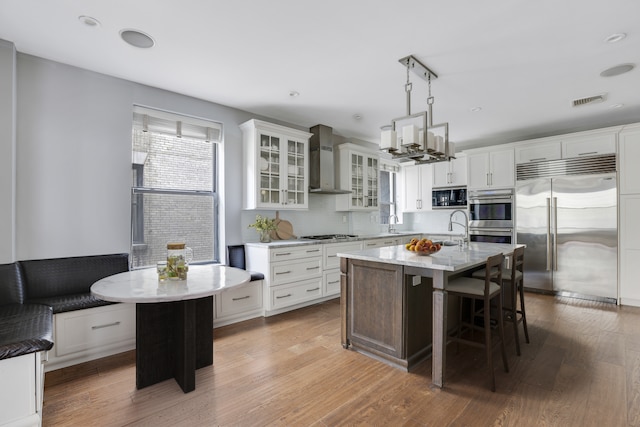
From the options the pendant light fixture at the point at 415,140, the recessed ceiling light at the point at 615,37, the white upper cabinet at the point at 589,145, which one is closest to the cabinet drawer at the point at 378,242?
the pendant light fixture at the point at 415,140

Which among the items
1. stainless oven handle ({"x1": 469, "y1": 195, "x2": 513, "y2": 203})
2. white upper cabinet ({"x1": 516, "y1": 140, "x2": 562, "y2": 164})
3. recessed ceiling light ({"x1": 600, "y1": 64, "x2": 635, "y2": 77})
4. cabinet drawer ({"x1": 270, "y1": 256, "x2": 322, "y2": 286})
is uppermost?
recessed ceiling light ({"x1": 600, "y1": 64, "x2": 635, "y2": 77})

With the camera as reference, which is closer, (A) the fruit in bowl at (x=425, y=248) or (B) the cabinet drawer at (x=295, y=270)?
(A) the fruit in bowl at (x=425, y=248)

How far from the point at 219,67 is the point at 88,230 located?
1.98 m

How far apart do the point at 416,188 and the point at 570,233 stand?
2564mm

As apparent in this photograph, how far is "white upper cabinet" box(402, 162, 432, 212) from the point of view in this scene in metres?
6.06

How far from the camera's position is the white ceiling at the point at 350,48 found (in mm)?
2088

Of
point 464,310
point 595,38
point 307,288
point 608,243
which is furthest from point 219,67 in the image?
point 608,243

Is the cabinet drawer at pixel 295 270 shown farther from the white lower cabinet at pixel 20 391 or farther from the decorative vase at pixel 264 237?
the white lower cabinet at pixel 20 391

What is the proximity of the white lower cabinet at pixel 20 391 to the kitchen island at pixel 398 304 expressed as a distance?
6.88 ft

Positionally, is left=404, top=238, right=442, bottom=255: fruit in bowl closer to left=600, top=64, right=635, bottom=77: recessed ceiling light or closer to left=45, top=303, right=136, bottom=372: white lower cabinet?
left=600, top=64, right=635, bottom=77: recessed ceiling light

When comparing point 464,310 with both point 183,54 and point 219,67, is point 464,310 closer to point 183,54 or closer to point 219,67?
point 219,67

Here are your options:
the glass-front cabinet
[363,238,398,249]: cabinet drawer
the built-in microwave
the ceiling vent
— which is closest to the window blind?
the glass-front cabinet

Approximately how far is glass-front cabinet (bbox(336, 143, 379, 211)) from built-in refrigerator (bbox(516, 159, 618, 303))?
2.26m

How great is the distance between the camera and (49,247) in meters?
2.76
